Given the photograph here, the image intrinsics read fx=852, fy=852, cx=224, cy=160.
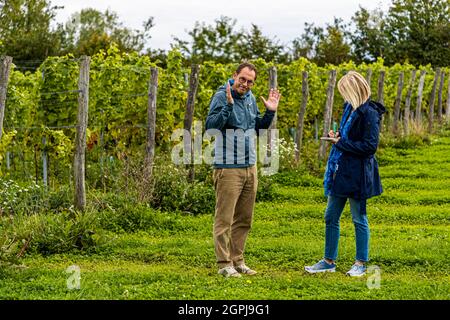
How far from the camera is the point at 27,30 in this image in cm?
4481

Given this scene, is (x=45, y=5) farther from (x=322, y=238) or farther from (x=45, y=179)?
(x=322, y=238)

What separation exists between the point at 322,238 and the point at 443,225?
2.07m

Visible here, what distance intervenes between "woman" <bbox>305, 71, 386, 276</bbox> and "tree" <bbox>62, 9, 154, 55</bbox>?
32.2 metres

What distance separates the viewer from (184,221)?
36.9 ft

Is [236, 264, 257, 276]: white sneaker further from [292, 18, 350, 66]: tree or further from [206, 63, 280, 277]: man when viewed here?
[292, 18, 350, 66]: tree

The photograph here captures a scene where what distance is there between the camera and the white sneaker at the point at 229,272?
7766 millimetres

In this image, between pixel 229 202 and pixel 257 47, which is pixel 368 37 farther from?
pixel 229 202

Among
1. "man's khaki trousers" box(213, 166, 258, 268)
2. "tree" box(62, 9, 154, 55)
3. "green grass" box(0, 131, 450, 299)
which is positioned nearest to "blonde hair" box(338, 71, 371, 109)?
"man's khaki trousers" box(213, 166, 258, 268)

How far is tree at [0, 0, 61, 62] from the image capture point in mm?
41188

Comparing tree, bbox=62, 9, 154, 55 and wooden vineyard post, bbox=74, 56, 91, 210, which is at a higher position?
tree, bbox=62, 9, 154, 55

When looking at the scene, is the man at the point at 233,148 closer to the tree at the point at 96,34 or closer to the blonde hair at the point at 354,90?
the blonde hair at the point at 354,90

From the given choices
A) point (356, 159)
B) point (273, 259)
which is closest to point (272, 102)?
point (356, 159)

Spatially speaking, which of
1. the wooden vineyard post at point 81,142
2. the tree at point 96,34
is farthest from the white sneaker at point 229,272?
the tree at point 96,34
